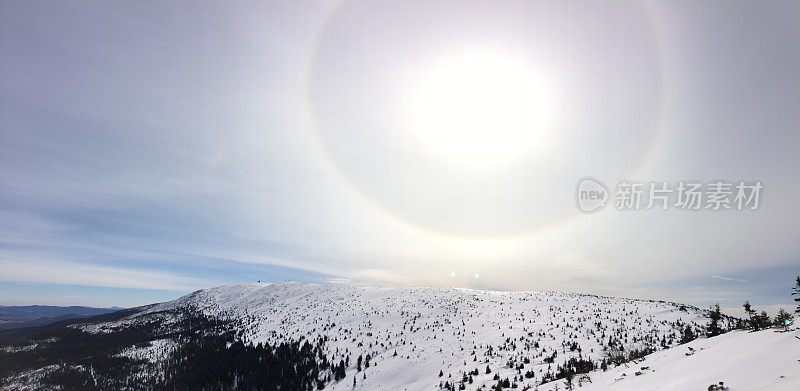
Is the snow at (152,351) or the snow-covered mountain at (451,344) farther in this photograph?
the snow at (152,351)

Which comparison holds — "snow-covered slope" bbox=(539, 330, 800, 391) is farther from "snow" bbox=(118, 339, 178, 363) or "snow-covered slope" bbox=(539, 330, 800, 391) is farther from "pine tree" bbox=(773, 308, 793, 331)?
"snow" bbox=(118, 339, 178, 363)

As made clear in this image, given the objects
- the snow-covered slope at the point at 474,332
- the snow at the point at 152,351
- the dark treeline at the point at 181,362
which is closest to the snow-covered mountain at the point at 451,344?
the snow-covered slope at the point at 474,332

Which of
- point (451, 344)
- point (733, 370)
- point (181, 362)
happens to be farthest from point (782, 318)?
point (181, 362)

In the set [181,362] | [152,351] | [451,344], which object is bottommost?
[152,351]

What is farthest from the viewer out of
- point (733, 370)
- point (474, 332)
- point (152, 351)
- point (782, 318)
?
point (152, 351)

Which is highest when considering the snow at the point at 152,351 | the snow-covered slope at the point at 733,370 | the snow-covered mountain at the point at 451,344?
the snow-covered slope at the point at 733,370

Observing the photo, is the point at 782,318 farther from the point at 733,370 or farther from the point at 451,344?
the point at 451,344

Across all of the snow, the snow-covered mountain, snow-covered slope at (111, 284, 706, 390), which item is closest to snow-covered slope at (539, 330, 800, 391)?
the snow-covered mountain

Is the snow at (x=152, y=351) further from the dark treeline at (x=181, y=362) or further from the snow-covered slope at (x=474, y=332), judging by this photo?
the snow-covered slope at (x=474, y=332)

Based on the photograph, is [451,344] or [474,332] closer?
[451,344]

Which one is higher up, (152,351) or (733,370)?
(733,370)
